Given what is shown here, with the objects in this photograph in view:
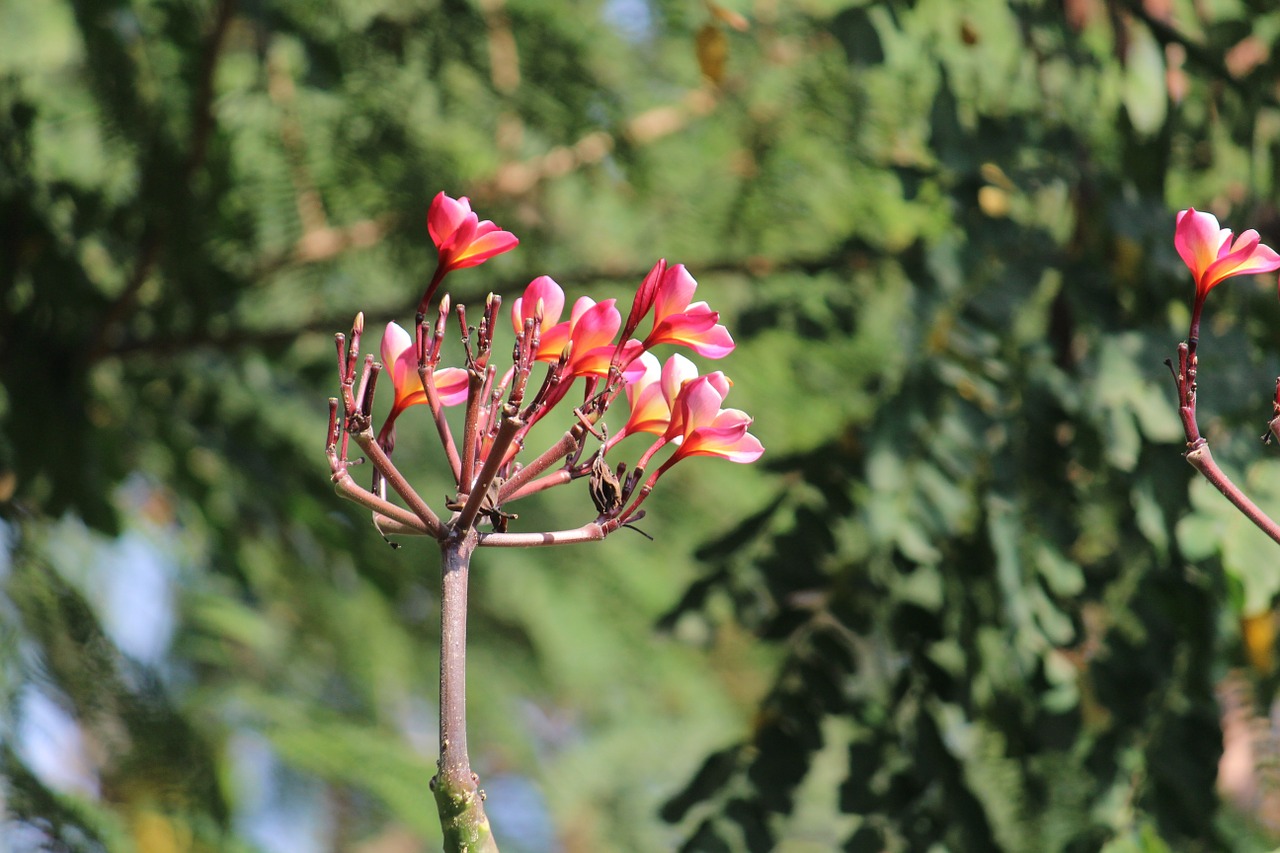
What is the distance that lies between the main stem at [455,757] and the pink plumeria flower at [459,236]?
157 mm

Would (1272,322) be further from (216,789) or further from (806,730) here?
(216,789)

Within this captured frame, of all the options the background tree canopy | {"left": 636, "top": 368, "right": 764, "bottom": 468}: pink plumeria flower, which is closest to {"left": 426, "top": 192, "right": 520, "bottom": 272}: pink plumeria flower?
{"left": 636, "top": 368, "right": 764, "bottom": 468}: pink plumeria flower

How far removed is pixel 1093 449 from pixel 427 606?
164cm

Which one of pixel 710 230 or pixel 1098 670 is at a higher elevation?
pixel 710 230

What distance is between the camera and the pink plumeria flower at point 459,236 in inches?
21.2

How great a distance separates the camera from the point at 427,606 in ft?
8.40

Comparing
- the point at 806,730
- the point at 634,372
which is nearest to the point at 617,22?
the point at 806,730

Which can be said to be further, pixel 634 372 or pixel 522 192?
pixel 522 192

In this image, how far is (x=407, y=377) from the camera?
0.57 m

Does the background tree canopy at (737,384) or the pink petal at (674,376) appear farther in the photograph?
the background tree canopy at (737,384)

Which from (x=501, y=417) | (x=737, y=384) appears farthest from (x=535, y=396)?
(x=737, y=384)

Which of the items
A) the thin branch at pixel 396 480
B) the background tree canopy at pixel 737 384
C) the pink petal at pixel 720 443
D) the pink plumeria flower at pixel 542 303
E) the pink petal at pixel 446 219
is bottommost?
the thin branch at pixel 396 480

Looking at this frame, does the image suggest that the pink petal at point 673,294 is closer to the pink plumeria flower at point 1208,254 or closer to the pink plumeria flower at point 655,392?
the pink plumeria flower at point 655,392

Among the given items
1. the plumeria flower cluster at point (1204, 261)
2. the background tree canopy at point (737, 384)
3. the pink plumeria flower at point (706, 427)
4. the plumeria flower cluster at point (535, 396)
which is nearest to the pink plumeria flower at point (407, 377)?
the plumeria flower cluster at point (535, 396)
